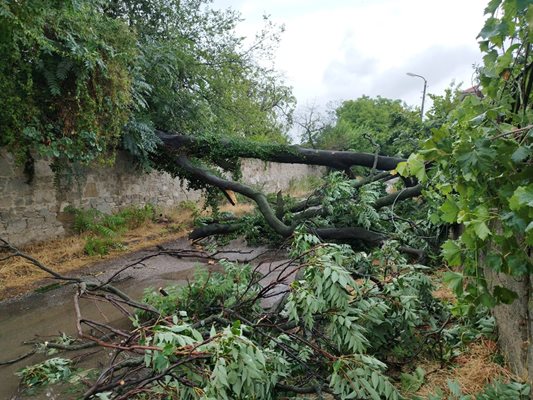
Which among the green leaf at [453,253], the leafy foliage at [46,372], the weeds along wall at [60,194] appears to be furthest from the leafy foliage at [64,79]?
the green leaf at [453,253]

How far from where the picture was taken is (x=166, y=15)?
1100cm

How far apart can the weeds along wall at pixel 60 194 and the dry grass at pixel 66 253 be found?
1.11 feet

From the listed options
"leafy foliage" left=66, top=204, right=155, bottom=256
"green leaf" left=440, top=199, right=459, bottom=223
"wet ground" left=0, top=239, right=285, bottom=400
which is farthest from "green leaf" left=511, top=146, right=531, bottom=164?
"leafy foliage" left=66, top=204, right=155, bottom=256

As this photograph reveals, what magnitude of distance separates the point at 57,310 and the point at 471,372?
422 cm

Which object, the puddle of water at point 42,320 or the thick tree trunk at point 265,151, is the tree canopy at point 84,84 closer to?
the thick tree trunk at point 265,151

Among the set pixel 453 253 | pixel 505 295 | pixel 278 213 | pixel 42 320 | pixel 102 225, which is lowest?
pixel 42 320

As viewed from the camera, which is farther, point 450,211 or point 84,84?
point 84,84

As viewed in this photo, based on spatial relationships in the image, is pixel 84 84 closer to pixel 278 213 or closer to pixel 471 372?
pixel 278 213

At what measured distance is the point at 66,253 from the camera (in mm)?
6492

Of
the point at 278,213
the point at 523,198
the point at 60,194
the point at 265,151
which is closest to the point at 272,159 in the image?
the point at 265,151

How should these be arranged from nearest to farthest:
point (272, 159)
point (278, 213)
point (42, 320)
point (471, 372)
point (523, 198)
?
1. point (523, 198)
2. point (471, 372)
3. point (42, 320)
4. point (278, 213)
5. point (272, 159)

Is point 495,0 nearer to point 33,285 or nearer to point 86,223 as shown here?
point 33,285

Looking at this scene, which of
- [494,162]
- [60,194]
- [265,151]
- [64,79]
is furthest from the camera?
[265,151]

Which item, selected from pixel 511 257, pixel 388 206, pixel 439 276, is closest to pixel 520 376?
pixel 511 257
